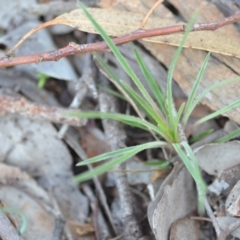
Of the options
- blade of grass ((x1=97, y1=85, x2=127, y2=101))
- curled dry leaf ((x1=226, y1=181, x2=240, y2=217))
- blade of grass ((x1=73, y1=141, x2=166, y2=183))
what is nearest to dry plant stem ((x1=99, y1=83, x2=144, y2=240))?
blade of grass ((x1=97, y1=85, x2=127, y2=101))

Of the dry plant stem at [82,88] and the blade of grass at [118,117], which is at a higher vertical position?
the dry plant stem at [82,88]

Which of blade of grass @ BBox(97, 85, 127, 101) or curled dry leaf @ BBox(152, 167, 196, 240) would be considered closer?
curled dry leaf @ BBox(152, 167, 196, 240)

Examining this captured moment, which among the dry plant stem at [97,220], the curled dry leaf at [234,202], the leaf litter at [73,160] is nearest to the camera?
the curled dry leaf at [234,202]

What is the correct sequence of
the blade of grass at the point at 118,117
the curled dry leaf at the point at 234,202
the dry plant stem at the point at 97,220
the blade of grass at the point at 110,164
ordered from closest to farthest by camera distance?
the blade of grass at the point at 110,164 < the blade of grass at the point at 118,117 < the curled dry leaf at the point at 234,202 < the dry plant stem at the point at 97,220

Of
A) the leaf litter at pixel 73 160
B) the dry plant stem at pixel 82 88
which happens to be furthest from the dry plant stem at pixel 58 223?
the dry plant stem at pixel 82 88

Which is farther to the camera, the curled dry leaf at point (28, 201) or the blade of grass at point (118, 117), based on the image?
the curled dry leaf at point (28, 201)

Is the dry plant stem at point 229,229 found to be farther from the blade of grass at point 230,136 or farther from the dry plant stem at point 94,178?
the dry plant stem at point 94,178

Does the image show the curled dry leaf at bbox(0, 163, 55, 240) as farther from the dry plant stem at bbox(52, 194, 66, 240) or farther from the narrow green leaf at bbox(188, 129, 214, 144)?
the narrow green leaf at bbox(188, 129, 214, 144)
